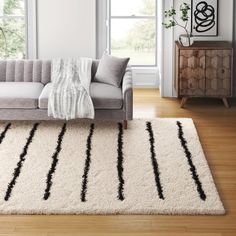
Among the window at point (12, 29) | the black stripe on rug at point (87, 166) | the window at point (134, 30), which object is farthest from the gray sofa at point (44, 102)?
the window at point (134, 30)

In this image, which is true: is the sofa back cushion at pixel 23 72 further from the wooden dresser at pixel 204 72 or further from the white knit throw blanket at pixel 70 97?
the wooden dresser at pixel 204 72

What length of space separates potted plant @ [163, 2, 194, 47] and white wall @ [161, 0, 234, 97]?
97 mm

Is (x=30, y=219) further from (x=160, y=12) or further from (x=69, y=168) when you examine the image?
(x=160, y=12)

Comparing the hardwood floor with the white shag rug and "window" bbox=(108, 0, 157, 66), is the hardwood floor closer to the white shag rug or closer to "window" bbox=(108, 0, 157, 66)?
the white shag rug

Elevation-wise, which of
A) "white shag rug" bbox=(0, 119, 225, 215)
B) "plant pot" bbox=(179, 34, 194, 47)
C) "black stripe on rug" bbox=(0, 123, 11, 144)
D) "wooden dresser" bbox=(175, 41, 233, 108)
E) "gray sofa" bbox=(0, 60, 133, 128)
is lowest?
"white shag rug" bbox=(0, 119, 225, 215)

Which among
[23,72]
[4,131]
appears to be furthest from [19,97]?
[23,72]

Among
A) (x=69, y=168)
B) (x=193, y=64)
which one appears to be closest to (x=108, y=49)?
(x=193, y=64)

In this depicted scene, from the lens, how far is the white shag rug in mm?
4766

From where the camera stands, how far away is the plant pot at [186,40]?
7938mm

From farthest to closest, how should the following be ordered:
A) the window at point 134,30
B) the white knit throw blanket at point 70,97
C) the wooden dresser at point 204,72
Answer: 1. the window at point 134,30
2. the wooden dresser at point 204,72
3. the white knit throw blanket at point 70,97

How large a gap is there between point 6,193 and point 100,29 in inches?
162

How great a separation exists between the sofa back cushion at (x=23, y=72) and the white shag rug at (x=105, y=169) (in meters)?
0.62

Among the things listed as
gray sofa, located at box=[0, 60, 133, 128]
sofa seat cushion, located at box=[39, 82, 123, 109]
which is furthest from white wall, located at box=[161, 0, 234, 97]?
sofa seat cushion, located at box=[39, 82, 123, 109]

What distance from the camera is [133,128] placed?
685 cm
